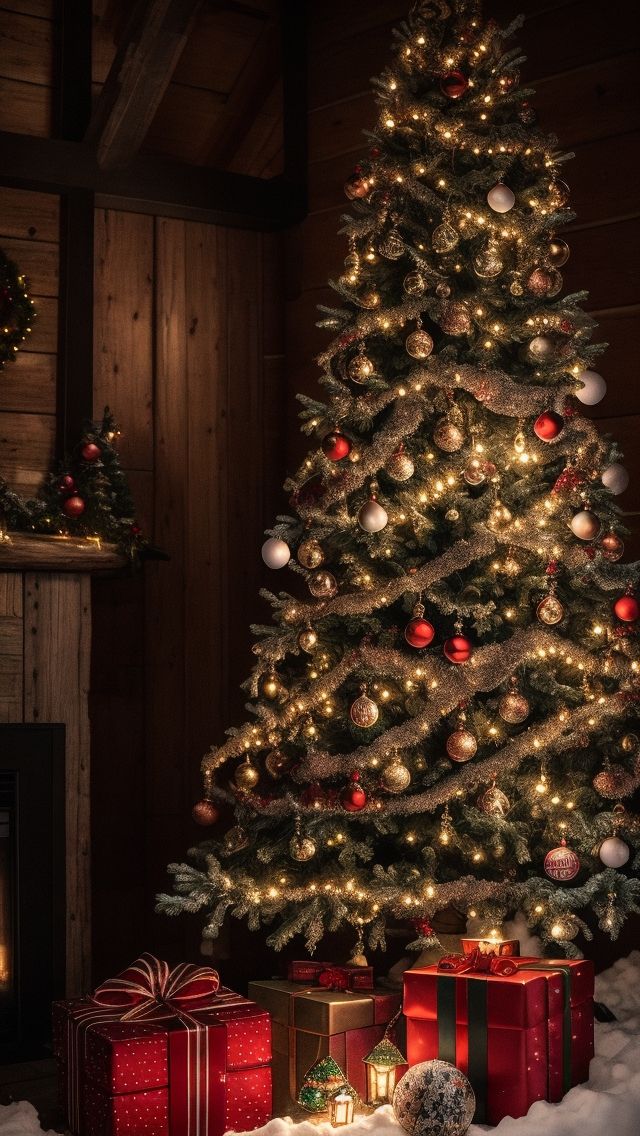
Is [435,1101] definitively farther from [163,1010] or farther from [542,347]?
[542,347]

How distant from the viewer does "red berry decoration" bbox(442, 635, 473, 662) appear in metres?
2.74

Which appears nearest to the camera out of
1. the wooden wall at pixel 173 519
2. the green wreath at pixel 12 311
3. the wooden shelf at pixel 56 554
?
the wooden shelf at pixel 56 554

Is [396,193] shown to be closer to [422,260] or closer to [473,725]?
[422,260]

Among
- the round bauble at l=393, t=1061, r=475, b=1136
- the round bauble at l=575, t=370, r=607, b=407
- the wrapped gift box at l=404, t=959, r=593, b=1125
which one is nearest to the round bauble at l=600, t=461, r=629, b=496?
the round bauble at l=575, t=370, r=607, b=407

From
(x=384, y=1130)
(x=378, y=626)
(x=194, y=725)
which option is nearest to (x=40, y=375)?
(x=194, y=725)

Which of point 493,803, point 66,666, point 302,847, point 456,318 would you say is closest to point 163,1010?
point 302,847

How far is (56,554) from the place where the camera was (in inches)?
133

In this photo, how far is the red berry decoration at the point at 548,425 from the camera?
2773 millimetres

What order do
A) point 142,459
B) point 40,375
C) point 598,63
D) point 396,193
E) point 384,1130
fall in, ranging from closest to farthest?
1. point 384,1130
2. point 396,193
3. point 598,63
4. point 40,375
5. point 142,459

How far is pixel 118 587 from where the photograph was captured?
3.99 m

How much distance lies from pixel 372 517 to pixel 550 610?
0.46m

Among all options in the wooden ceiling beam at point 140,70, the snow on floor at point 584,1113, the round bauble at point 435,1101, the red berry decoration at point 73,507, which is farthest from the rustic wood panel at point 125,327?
the round bauble at point 435,1101

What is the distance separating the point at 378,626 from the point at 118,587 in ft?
4.25

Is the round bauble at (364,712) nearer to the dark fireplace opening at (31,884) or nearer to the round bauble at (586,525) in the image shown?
the round bauble at (586,525)
